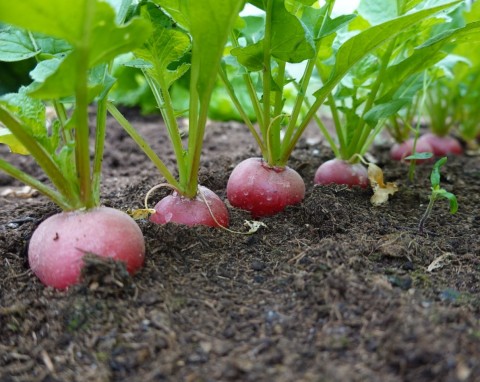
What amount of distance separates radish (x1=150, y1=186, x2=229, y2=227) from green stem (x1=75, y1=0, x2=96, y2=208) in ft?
0.78

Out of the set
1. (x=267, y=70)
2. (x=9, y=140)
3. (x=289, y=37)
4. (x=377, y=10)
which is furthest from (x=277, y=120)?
(x=9, y=140)

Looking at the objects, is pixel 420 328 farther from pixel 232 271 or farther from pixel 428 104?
pixel 428 104

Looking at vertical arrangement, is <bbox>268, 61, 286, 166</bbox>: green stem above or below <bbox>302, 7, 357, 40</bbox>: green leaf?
below

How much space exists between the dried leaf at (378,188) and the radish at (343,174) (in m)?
0.04

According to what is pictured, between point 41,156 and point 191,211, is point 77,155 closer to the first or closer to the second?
point 41,156

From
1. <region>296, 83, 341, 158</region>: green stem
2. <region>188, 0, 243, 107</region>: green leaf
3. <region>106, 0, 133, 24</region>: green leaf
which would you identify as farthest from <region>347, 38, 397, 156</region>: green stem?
<region>106, 0, 133, 24</region>: green leaf

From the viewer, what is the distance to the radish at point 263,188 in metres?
1.59

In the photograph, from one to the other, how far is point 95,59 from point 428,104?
243 cm

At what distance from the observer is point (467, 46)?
2627 millimetres

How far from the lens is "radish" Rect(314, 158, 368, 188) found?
184cm

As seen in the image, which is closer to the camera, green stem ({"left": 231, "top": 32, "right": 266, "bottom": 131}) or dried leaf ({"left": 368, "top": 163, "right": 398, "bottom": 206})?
green stem ({"left": 231, "top": 32, "right": 266, "bottom": 131})

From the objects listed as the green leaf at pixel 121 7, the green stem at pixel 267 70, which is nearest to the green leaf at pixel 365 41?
the green stem at pixel 267 70

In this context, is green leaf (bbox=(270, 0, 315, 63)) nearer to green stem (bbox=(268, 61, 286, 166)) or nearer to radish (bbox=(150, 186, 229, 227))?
green stem (bbox=(268, 61, 286, 166))

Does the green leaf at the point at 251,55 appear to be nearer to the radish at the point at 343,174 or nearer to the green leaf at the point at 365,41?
the green leaf at the point at 365,41
